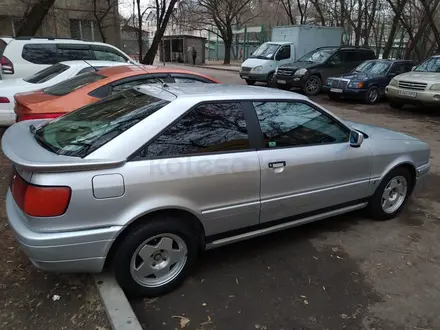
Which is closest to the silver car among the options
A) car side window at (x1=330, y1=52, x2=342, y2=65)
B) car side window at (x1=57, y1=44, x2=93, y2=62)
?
car side window at (x1=57, y1=44, x2=93, y2=62)

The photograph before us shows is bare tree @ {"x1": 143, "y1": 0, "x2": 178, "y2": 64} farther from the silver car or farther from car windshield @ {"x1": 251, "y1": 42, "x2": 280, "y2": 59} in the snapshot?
the silver car

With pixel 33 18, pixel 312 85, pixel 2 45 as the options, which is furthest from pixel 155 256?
pixel 33 18

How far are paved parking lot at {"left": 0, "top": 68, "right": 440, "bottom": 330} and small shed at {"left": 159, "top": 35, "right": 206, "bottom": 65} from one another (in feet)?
107

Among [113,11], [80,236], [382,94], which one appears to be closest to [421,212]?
[80,236]

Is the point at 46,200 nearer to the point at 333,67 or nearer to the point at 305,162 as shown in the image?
the point at 305,162

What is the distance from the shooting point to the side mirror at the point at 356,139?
11.6ft

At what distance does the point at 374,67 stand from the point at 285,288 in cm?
1307

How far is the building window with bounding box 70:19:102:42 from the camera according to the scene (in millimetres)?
21914

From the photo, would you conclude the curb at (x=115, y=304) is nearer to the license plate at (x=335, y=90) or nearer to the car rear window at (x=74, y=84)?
the car rear window at (x=74, y=84)

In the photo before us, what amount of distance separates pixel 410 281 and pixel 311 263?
810mm

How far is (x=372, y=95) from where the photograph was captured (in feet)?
44.2

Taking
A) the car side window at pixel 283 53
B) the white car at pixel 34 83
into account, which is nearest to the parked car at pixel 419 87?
the car side window at pixel 283 53

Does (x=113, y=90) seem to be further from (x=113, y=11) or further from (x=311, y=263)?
(x=113, y=11)

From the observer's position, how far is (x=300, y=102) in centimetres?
351
